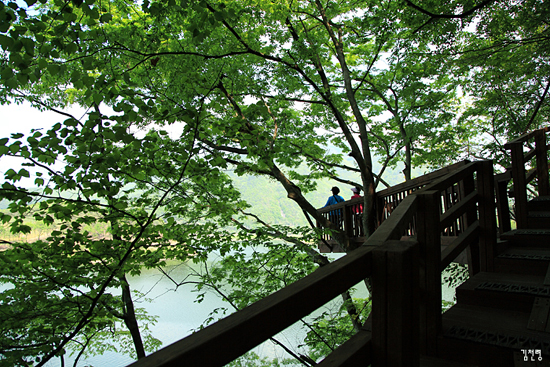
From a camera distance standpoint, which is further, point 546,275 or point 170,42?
point 170,42

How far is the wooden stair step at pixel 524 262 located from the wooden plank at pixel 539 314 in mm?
658

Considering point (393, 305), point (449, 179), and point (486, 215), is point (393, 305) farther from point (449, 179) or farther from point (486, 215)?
point (486, 215)

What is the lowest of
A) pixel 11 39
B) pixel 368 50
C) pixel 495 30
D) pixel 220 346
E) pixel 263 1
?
pixel 220 346

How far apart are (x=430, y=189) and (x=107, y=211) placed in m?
4.26

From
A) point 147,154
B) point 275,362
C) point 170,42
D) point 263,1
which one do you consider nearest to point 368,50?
point 263,1

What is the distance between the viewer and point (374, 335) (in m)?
1.28

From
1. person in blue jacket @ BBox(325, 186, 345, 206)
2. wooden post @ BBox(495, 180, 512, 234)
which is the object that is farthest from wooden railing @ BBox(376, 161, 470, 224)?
person in blue jacket @ BBox(325, 186, 345, 206)

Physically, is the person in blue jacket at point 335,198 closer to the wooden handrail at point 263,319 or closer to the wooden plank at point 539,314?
the wooden plank at point 539,314

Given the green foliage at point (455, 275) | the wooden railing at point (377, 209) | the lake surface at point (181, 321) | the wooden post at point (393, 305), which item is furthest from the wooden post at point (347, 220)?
the lake surface at point (181, 321)

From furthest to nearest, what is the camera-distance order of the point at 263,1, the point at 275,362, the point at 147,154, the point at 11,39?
the point at 275,362, the point at 263,1, the point at 147,154, the point at 11,39

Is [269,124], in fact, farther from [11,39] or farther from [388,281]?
[388,281]

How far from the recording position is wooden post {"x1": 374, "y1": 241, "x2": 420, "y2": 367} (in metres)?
1.23

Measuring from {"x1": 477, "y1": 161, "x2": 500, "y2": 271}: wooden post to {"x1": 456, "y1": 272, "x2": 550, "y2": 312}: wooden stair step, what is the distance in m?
0.25

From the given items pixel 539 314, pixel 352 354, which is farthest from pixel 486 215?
pixel 352 354
